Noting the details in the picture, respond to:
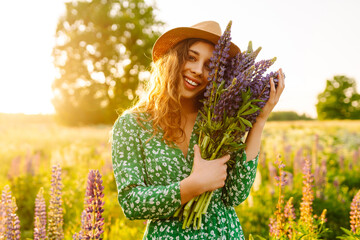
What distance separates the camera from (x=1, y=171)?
870 cm

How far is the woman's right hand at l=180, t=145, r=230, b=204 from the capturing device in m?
1.96

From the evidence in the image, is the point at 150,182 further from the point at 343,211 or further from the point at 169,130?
the point at 343,211

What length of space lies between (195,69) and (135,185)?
0.89 m

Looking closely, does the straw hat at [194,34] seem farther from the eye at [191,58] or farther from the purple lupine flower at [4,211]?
the purple lupine flower at [4,211]

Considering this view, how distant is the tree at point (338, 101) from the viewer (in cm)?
5931

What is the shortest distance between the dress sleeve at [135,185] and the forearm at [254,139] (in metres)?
0.63

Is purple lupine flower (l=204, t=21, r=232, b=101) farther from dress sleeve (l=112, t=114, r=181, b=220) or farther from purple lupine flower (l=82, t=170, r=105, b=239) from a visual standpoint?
purple lupine flower (l=82, t=170, r=105, b=239)

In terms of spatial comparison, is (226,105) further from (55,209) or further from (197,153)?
(55,209)

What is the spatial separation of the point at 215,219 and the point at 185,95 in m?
0.87

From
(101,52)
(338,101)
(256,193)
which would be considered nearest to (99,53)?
(101,52)

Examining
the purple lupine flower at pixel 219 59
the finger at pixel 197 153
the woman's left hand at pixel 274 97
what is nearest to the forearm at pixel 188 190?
the finger at pixel 197 153

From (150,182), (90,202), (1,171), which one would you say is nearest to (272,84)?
(150,182)

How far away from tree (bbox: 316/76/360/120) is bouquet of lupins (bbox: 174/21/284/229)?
61.7 metres

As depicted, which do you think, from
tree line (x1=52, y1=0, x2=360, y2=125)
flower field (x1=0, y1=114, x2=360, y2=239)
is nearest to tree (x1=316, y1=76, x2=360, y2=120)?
tree line (x1=52, y1=0, x2=360, y2=125)
